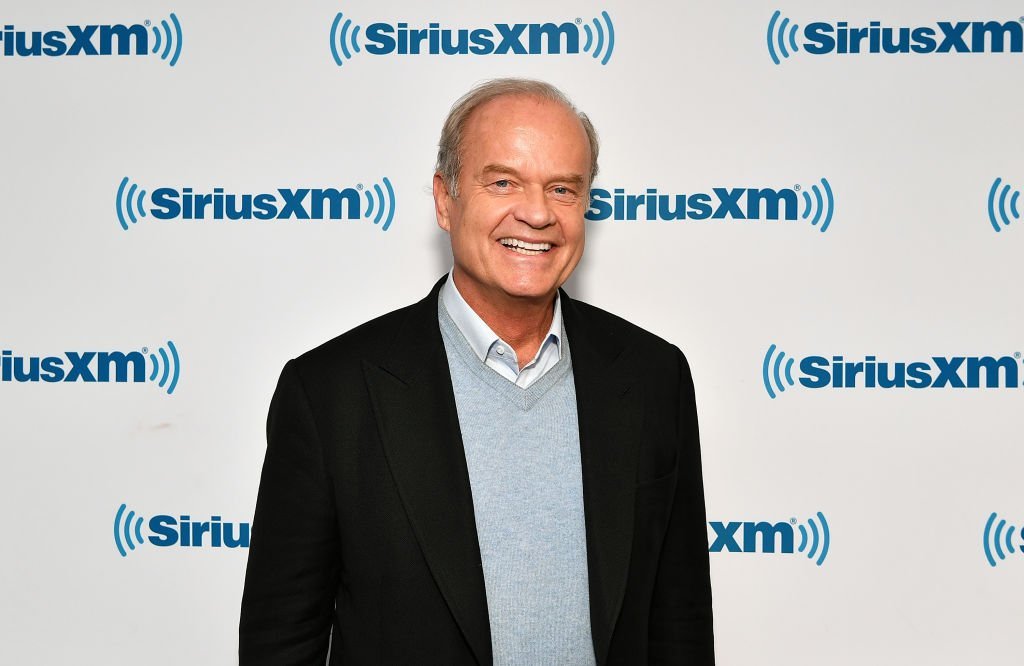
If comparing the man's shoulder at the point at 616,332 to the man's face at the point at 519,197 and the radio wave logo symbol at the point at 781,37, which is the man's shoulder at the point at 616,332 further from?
the radio wave logo symbol at the point at 781,37

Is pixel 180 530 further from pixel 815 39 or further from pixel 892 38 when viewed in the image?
pixel 892 38

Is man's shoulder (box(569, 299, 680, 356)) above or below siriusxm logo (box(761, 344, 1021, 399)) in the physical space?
above

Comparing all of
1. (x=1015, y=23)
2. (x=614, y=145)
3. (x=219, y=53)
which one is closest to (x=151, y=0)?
(x=219, y=53)

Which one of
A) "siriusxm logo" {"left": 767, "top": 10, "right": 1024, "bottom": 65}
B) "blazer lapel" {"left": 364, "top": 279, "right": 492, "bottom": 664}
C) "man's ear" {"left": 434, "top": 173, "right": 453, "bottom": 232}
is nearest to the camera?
"blazer lapel" {"left": 364, "top": 279, "right": 492, "bottom": 664}

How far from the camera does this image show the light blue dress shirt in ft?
5.17

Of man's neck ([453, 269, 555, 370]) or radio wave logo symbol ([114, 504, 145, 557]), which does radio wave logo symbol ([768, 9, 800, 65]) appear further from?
radio wave logo symbol ([114, 504, 145, 557])

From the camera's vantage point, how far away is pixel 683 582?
1734mm

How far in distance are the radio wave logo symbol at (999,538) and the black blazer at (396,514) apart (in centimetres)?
105

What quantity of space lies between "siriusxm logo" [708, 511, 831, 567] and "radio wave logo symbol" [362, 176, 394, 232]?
3.66ft

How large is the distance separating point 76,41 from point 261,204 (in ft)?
2.05

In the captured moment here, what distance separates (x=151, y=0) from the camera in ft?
7.22

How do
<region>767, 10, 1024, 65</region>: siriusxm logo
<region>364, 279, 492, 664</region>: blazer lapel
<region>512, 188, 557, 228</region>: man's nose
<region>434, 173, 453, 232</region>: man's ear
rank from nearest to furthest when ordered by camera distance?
1. <region>364, 279, 492, 664</region>: blazer lapel
2. <region>512, 188, 557, 228</region>: man's nose
3. <region>434, 173, 453, 232</region>: man's ear
4. <region>767, 10, 1024, 65</region>: siriusxm logo

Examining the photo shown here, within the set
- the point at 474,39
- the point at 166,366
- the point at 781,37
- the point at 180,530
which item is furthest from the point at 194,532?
the point at 781,37

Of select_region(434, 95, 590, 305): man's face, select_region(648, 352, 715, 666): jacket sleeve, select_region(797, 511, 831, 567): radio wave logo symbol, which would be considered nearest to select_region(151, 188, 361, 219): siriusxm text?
select_region(434, 95, 590, 305): man's face
